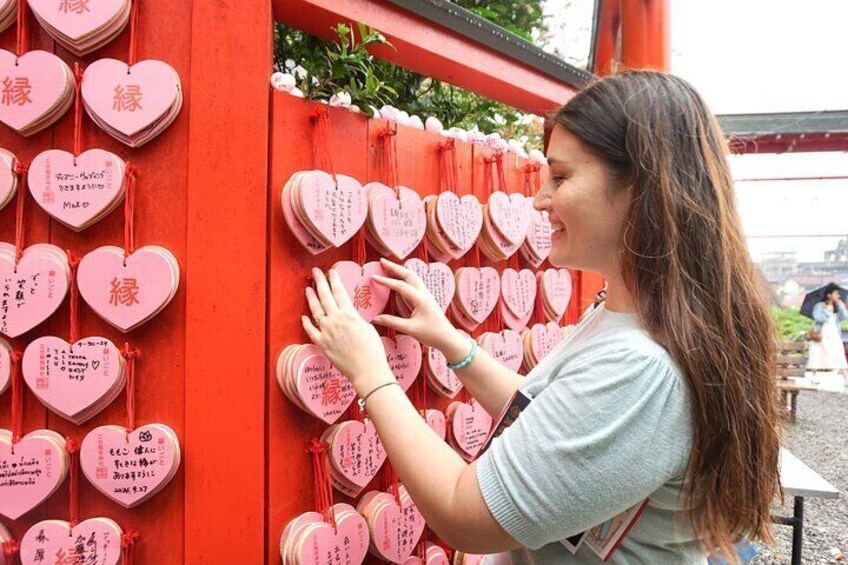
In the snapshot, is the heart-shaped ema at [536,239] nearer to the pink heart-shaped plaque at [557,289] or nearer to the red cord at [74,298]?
the pink heart-shaped plaque at [557,289]

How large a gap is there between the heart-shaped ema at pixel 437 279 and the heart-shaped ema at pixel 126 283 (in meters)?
0.48

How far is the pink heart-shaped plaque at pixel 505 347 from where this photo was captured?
139 centimetres

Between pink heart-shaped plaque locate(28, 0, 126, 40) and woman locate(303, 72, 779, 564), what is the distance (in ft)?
2.09

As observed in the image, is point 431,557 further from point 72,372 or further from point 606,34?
point 606,34

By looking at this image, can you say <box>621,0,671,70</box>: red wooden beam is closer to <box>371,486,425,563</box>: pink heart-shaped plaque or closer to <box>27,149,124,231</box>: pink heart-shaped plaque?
<box>371,486,425,563</box>: pink heart-shaped plaque

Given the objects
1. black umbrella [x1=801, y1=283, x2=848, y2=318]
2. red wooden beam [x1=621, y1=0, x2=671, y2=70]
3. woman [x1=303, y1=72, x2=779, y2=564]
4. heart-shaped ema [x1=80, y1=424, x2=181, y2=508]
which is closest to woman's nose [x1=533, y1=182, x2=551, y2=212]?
woman [x1=303, y1=72, x2=779, y2=564]

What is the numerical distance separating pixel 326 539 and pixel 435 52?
1039 mm

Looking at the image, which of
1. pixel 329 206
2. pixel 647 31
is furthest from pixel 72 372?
pixel 647 31

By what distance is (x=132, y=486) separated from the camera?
0.88 m

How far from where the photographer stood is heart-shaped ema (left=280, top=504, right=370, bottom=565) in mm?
987

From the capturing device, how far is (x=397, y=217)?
115cm

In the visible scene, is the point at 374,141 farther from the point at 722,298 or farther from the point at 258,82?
the point at 722,298

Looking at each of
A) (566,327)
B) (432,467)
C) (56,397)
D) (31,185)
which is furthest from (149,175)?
(566,327)

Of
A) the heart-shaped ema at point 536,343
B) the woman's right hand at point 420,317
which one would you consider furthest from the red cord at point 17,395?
the heart-shaped ema at point 536,343
